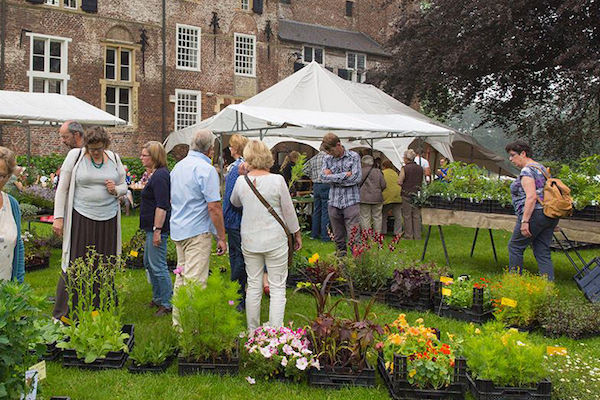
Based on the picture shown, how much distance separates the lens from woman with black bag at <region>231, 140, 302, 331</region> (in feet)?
16.4

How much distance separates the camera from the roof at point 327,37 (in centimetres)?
3011

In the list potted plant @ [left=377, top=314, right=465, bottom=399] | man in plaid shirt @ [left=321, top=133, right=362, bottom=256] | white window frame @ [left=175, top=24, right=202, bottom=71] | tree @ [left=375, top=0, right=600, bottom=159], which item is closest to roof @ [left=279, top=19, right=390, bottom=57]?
white window frame @ [left=175, top=24, right=202, bottom=71]

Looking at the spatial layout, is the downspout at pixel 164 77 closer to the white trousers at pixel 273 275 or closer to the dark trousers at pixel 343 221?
the dark trousers at pixel 343 221

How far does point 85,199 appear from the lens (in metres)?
5.37

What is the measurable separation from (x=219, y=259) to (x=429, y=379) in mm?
5004

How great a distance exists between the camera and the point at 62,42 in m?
22.8

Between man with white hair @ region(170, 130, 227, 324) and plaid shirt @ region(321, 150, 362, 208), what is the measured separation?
135 inches

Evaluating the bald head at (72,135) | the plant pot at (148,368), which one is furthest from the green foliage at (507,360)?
the bald head at (72,135)

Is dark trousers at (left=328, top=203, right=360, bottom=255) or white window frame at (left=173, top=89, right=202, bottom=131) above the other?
white window frame at (left=173, top=89, right=202, bottom=131)

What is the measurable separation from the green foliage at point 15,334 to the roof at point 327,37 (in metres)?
27.4

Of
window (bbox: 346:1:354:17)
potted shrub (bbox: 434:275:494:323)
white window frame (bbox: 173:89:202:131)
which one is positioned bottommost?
potted shrub (bbox: 434:275:494:323)

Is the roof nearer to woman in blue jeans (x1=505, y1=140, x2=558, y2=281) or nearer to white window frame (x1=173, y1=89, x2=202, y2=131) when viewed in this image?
white window frame (x1=173, y1=89, x2=202, y2=131)

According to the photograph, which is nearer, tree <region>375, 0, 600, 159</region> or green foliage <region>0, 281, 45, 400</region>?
green foliage <region>0, 281, 45, 400</region>

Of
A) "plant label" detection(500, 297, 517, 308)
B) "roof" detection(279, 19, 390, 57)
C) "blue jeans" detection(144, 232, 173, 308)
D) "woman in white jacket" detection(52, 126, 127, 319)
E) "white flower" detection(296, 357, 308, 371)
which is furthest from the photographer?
"roof" detection(279, 19, 390, 57)
